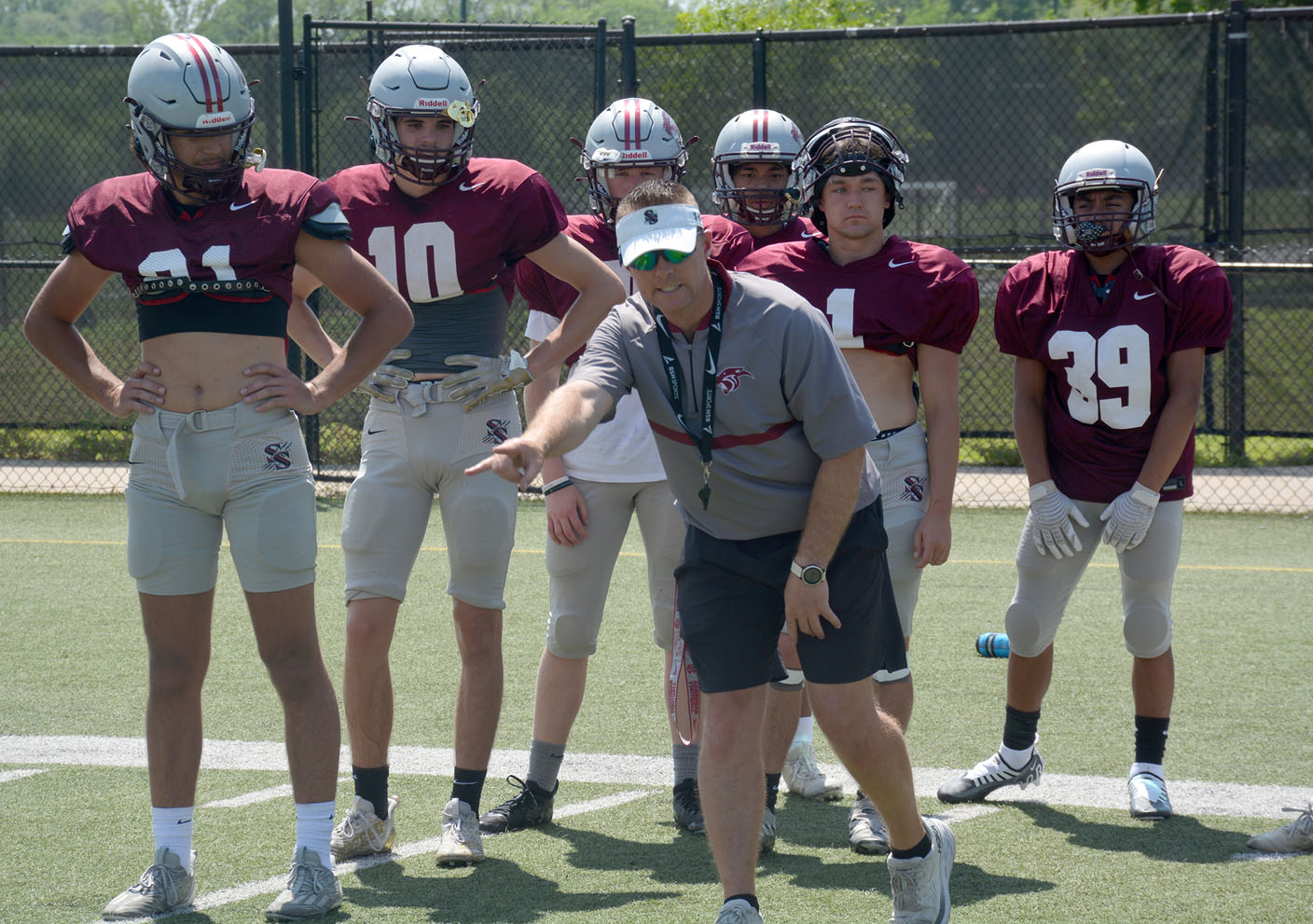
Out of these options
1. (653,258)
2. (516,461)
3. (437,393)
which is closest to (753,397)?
(653,258)

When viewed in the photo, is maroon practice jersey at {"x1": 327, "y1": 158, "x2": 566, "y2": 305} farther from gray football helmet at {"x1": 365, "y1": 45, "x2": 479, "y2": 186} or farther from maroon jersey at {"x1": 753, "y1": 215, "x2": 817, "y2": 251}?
maroon jersey at {"x1": 753, "y1": 215, "x2": 817, "y2": 251}

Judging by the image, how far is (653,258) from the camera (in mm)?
3445

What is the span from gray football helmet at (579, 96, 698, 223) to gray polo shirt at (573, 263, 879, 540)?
126cm

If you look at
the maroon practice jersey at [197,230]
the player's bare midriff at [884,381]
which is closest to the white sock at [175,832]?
the maroon practice jersey at [197,230]

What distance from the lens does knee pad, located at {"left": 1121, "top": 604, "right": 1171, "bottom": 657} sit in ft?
15.9

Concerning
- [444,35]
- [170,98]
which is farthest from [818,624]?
[444,35]

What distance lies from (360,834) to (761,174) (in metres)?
2.53

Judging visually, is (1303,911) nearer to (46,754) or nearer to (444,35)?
(46,754)

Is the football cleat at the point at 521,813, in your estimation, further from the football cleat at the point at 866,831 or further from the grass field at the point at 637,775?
the football cleat at the point at 866,831

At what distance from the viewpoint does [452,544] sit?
4.54m

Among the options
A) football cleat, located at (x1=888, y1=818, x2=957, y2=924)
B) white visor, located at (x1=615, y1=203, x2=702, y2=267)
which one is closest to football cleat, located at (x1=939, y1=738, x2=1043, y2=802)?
football cleat, located at (x1=888, y1=818, x2=957, y2=924)

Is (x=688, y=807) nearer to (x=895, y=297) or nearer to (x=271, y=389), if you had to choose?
(x=895, y=297)

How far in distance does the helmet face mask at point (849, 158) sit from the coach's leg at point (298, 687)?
1.93m

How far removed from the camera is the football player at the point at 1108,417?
4.79 meters
